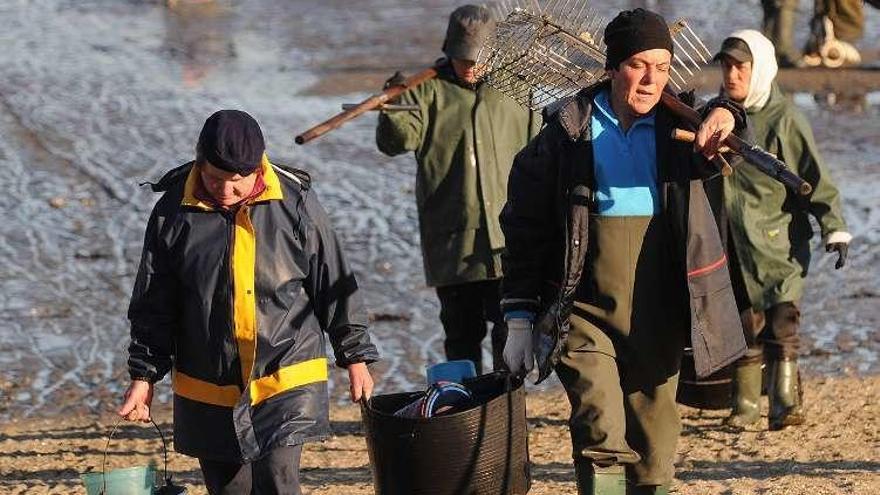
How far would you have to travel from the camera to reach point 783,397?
7547 mm

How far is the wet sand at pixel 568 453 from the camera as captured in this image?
6.79 metres

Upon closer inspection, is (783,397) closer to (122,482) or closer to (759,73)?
(759,73)

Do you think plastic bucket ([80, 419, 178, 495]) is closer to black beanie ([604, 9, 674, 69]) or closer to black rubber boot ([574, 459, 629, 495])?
black rubber boot ([574, 459, 629, 495])

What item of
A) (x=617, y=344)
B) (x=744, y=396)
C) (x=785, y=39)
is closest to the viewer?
(x=617, y=344)

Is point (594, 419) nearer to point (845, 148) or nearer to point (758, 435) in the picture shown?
point (758, 435)

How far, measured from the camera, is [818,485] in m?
6.66

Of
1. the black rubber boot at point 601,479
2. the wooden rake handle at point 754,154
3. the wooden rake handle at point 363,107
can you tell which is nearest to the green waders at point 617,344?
the black rubber boot at point 601,479

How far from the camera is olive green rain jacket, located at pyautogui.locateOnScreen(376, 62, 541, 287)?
733 centimetres

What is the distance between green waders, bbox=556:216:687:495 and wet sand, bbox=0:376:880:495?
1.35m

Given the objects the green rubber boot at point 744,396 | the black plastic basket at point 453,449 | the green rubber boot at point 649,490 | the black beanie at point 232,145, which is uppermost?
the black beanie at point 232,145

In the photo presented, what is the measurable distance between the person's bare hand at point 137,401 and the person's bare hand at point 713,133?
5.47 feet

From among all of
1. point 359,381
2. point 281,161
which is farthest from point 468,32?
point 281,161

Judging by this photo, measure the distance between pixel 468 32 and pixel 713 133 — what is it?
2.34 m

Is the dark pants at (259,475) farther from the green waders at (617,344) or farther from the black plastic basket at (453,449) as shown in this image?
the green waders at (617,344)
